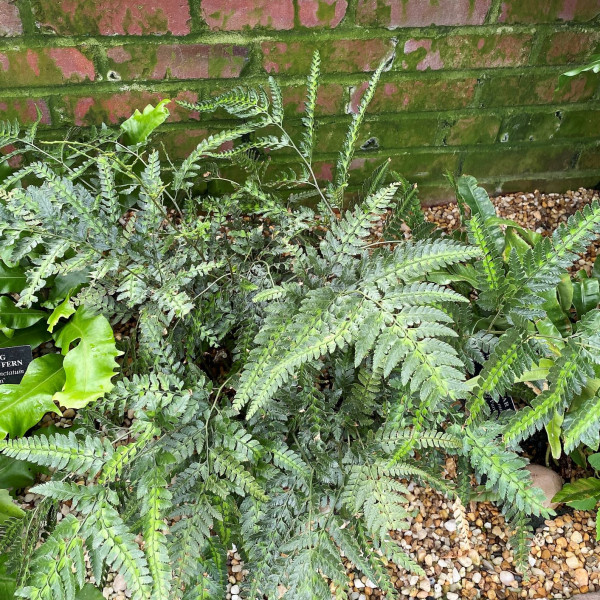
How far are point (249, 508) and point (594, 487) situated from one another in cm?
82

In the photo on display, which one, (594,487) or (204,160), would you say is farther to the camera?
(204,160)

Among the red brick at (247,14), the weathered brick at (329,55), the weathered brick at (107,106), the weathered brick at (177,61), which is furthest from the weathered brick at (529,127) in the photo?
the weathered brick at (107,106)

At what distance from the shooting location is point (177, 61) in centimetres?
153

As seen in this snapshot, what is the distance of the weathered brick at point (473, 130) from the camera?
70.3 inches

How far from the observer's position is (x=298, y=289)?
1124mm

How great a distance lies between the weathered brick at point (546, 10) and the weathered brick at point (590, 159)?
497 mm

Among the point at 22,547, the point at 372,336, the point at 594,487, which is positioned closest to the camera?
the point at 372,336

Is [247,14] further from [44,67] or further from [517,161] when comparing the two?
[517,161]

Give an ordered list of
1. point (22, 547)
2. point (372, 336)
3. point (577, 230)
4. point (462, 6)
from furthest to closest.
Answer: point (462, 6) < point (22, 547) < point (577, 230) < point (372, 336)

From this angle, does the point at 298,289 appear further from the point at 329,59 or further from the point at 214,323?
the point at 329,59

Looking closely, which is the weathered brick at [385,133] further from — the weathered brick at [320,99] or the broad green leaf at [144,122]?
the broad green leaf at [144,122]

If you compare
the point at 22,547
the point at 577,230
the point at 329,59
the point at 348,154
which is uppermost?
the point at 329,59

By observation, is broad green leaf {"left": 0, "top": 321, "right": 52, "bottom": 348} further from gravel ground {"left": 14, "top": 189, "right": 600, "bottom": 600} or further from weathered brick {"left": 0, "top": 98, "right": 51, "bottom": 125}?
weathered brick {"left": 0, "top": 98, "right": 51, "bottom": 125}

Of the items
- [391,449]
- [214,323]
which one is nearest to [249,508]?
[391,449]
